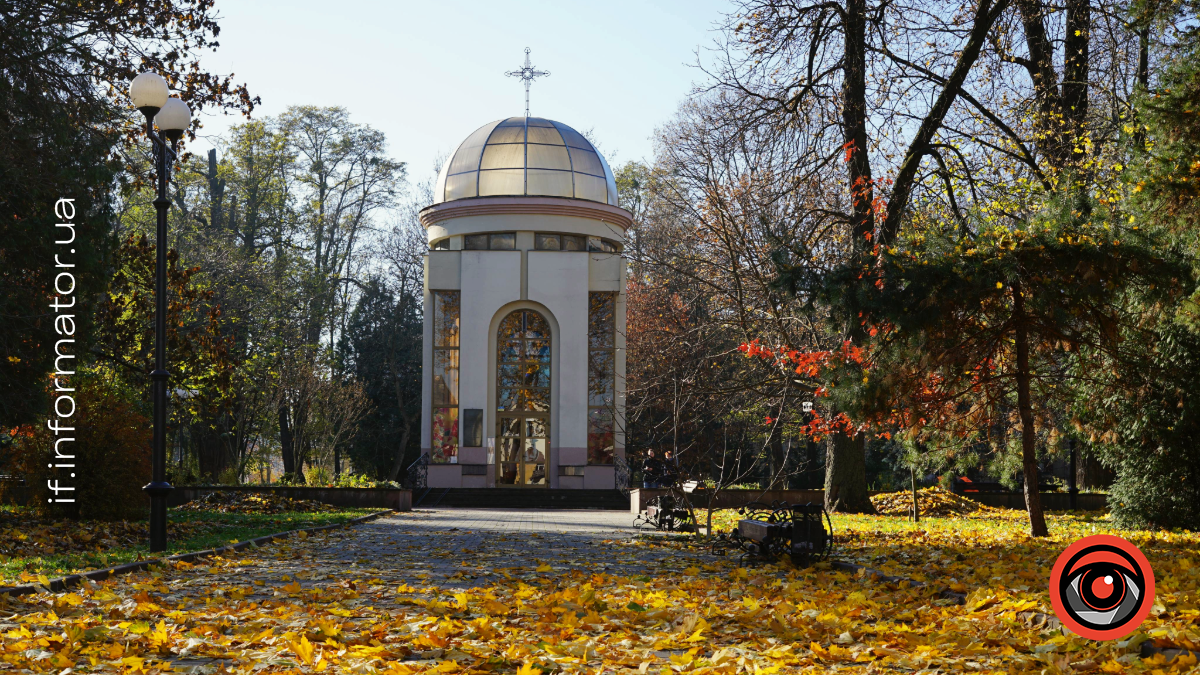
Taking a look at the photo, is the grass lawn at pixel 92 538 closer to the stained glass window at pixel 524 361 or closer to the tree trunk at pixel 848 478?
the tree trunk at pixel 848 478

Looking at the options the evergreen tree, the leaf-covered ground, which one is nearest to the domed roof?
the evergreen tree

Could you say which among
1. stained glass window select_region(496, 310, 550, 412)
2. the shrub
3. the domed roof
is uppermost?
the domed roof

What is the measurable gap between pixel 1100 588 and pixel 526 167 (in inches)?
1178

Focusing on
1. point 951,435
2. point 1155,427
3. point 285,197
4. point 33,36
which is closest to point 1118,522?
point 1155,427

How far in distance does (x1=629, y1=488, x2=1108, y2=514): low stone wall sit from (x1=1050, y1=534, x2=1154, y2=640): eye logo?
18348 mm

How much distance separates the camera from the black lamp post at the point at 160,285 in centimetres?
1041

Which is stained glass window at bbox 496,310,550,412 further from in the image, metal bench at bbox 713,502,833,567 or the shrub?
metal bench at bbox 713,502,833,567

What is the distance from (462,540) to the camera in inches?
561

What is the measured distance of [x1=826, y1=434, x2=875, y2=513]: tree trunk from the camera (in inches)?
751

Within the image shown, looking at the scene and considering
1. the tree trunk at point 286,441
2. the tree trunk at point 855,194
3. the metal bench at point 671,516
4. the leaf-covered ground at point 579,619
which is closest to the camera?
the leaf-covered ground at point 579,619

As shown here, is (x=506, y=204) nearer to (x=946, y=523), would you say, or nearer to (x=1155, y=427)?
(x=946, y=523)

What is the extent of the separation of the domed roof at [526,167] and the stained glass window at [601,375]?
12.1ft

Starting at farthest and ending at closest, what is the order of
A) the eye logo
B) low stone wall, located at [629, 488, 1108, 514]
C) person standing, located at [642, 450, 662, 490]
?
person standing, located at [642, 450, 662, 490], low stone wall, located at [629, 488, 1108, 514], the eye logo

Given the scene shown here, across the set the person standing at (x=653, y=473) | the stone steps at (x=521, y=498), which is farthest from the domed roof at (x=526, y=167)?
the stone steps at (x=521, y=498)
